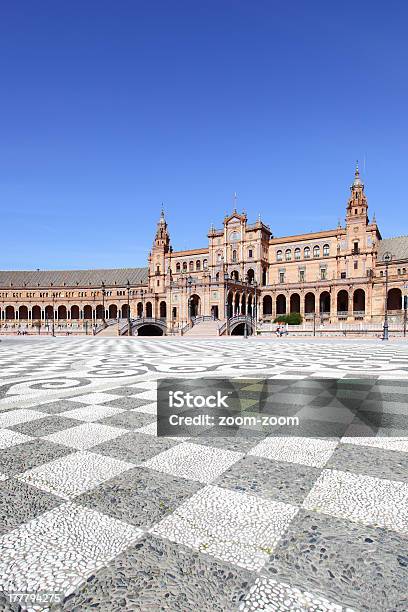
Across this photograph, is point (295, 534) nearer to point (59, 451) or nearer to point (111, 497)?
point (111, 497)

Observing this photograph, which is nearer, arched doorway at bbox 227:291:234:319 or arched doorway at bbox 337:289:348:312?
arched doorway at bbox 227:291:234:319

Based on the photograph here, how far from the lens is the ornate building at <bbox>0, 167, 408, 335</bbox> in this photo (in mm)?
57281

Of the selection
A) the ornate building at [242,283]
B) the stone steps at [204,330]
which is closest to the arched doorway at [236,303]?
the ornate building at [242,283]

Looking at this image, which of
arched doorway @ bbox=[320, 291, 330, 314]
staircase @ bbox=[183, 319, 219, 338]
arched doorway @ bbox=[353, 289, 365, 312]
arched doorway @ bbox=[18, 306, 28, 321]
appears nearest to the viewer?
staircase @ bbox=[183, 319, 219, 338]

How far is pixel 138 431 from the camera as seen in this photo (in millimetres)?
4230

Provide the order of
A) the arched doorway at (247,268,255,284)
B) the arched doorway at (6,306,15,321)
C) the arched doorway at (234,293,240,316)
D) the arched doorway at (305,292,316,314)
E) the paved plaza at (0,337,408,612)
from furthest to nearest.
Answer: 1. the arched doorway at (6,306,15,321)
2. the arched doorway at (247,268,255,284)
3. the arched doorway at (305,292,316,314)
4. the arched doorway at (234,293,240,316)
5. the paved plaza at (0,337,408,612)

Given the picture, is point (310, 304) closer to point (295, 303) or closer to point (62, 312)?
point (295, 303)

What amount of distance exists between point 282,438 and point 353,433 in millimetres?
860

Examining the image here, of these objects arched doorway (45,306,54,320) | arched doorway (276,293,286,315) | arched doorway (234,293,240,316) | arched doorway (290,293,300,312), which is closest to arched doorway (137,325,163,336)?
arched doorway (234,293,240,316)

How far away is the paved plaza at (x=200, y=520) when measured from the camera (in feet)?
5.68

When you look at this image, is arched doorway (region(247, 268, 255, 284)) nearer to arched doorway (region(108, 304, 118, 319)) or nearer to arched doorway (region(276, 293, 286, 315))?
arched doorway (region(276, 293, 286, 315))

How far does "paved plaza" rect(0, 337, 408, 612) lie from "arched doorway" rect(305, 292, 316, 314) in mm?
65047

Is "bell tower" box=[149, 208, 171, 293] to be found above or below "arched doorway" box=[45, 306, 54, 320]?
above

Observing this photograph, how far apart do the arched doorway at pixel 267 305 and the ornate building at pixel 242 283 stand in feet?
0.66
